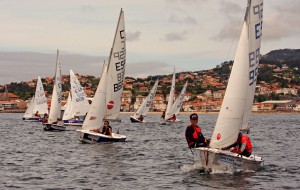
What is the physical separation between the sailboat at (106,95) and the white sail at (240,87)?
14391mm

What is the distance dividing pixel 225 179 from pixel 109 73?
61.6ft

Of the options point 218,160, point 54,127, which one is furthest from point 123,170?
point 54,127

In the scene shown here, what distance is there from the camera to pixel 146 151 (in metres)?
37.2

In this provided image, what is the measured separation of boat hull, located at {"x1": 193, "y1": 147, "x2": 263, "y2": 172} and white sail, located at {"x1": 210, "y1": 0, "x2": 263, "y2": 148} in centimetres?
58

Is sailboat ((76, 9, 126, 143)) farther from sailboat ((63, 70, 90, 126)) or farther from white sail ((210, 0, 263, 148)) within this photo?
sailboat ((63, 70, 90, 126))

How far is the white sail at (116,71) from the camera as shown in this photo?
4088 centimetres

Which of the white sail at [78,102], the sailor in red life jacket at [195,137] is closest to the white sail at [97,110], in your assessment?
the sailor in red life jacket at [195,137]

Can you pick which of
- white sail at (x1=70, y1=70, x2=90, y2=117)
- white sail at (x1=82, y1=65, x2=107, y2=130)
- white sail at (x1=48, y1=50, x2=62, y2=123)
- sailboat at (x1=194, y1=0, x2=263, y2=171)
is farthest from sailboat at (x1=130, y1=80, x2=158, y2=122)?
sailboat at (x1=194, y1=0, x2=263, y2=171)

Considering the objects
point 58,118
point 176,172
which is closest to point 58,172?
point 176,172

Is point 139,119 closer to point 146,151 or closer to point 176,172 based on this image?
point 146,151

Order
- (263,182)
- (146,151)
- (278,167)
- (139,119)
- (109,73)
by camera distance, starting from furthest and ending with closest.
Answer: (139,119)
(109,73)
(146,151)
(278,167)
(263,182)

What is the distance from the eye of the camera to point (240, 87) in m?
25.0

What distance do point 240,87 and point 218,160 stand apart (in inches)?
128

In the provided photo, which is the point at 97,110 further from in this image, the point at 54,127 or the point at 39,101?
the point at 39,101
